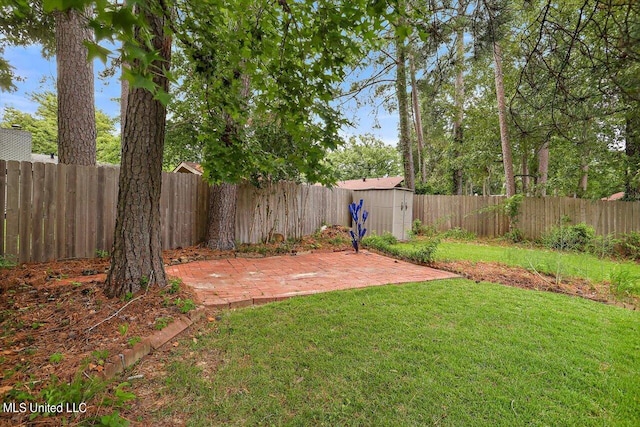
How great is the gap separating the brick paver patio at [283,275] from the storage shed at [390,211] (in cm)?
285

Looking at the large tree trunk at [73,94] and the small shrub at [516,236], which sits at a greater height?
the large tree trunk at [73,94]

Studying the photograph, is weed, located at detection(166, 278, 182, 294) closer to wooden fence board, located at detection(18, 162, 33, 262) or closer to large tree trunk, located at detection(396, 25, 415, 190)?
wooden fence board, located at detection(18, 162, 33, 262)

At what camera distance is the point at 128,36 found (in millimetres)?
1049

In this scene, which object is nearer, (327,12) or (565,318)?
(327,12)

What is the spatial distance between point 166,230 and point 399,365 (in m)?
4.87

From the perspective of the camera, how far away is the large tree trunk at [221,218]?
18.6ft

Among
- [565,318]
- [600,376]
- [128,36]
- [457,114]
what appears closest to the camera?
[128,36]

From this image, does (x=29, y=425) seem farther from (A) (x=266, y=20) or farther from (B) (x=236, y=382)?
(A) (x=266, y=20)

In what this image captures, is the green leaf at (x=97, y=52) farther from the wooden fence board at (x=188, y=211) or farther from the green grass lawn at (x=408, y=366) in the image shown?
the wooden fence board at (x=188, y=211)

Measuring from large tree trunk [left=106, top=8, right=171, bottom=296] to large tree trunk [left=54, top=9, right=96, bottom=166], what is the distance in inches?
116

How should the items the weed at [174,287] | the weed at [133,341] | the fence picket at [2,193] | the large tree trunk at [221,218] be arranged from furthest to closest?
the large tree trunk at [221,218] → the fence picket at [2,193] → the weed at [174,287] → the weed at [133,341]

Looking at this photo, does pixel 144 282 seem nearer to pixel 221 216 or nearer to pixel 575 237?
pixel 221 216

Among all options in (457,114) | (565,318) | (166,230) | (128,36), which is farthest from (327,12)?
(457,114)

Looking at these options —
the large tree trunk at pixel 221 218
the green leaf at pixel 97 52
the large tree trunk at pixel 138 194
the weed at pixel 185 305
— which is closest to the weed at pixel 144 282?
the large tree trunk at pixel 138 194
